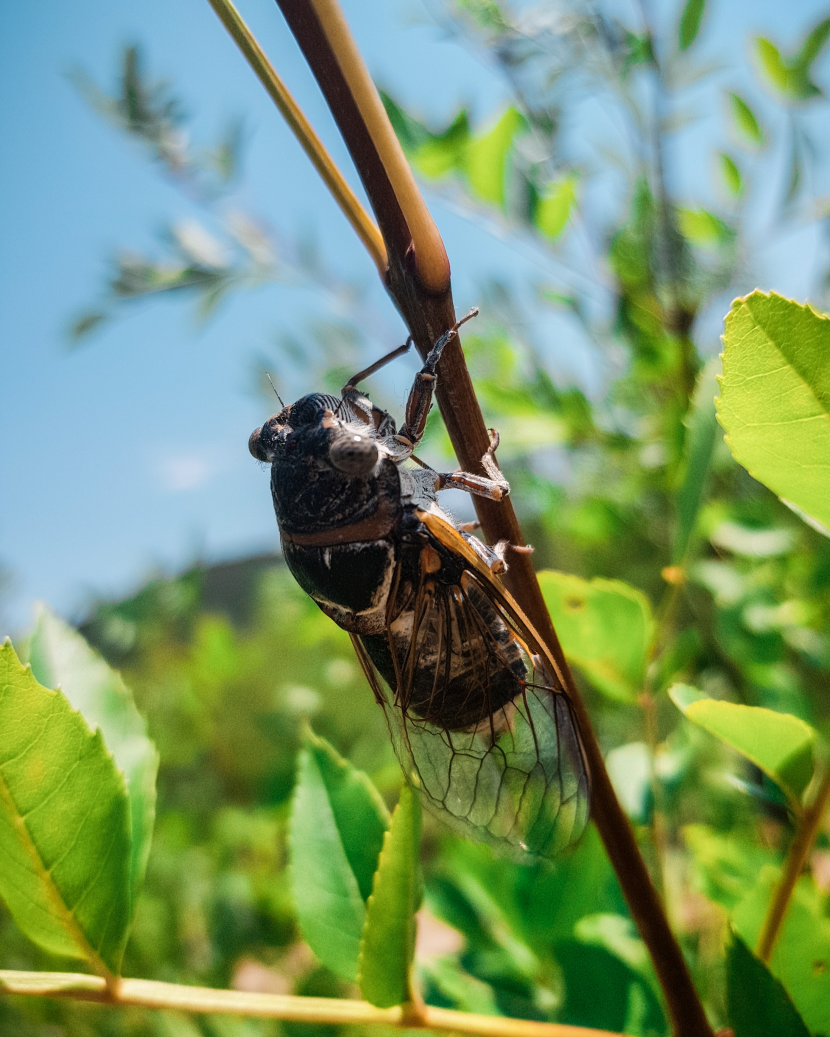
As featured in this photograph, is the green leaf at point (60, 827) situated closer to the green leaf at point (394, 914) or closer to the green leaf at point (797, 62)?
the green leaf at point (394, 914)

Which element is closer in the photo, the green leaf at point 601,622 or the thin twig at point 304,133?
the thin twig at point 304,133

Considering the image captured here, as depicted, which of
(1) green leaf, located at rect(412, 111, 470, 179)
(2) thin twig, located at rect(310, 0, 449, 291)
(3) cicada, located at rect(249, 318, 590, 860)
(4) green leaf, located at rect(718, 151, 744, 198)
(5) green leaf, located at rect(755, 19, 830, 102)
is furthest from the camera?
(4) green leaf, located at rect(718, 151, 744, 198)

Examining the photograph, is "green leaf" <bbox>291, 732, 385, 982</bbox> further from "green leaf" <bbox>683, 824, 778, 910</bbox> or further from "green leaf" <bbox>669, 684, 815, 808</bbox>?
"green leaf" <bbox>683, 824, 778, 910</bbox>

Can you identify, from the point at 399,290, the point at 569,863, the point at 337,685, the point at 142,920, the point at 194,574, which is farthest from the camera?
the point at 194,574

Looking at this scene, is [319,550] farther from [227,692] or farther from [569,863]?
[227,692]

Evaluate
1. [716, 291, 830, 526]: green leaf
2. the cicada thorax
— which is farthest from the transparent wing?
[716, 291, 830, 526]: green leaf

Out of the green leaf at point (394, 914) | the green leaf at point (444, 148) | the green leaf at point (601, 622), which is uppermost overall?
the green leaf at point (444, 148)

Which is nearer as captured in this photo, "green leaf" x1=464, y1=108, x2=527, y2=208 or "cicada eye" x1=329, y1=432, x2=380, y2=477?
"cicada eye" x1=329, y1=432, x2=380, y2=477

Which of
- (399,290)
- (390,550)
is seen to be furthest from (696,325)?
(399,290)

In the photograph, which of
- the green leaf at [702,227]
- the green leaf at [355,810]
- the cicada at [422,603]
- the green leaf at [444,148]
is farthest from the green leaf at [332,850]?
the green leaf at [702,227]
